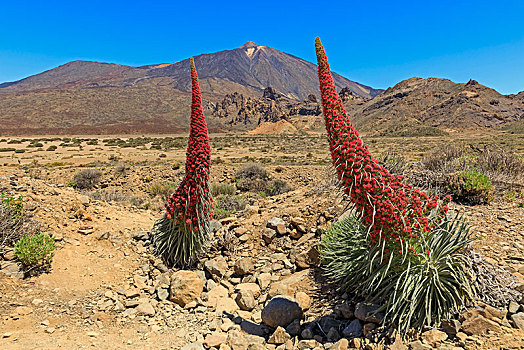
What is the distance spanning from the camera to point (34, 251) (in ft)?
13.0

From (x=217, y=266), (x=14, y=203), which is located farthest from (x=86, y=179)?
(x=217, y=266)

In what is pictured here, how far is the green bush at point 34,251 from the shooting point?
3922mm

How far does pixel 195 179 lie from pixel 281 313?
236 centimetres

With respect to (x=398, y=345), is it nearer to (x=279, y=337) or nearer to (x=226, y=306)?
(x=279, y=337)

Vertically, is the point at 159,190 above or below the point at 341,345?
above

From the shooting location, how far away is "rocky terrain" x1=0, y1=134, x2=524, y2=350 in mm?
2887

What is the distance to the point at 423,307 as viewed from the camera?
105 inches

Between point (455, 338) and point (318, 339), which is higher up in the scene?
point (455, 338)

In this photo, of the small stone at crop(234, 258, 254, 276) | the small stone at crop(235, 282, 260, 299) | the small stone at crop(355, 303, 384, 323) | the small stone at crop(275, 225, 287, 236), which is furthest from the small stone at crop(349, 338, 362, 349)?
the small stone at crop(275, 225, 287, 236)

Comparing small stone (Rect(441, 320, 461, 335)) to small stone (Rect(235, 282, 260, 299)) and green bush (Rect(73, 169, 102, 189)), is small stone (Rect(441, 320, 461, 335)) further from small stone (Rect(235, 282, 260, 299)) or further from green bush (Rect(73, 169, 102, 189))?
green bush (Rect(73, 169, 102, 189))

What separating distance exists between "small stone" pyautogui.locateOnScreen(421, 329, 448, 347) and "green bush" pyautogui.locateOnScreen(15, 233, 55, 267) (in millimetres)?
4623

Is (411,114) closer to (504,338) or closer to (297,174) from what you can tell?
(297,174)

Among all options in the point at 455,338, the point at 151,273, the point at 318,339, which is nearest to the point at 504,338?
the point at 455,338

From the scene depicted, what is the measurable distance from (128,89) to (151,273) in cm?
13486
